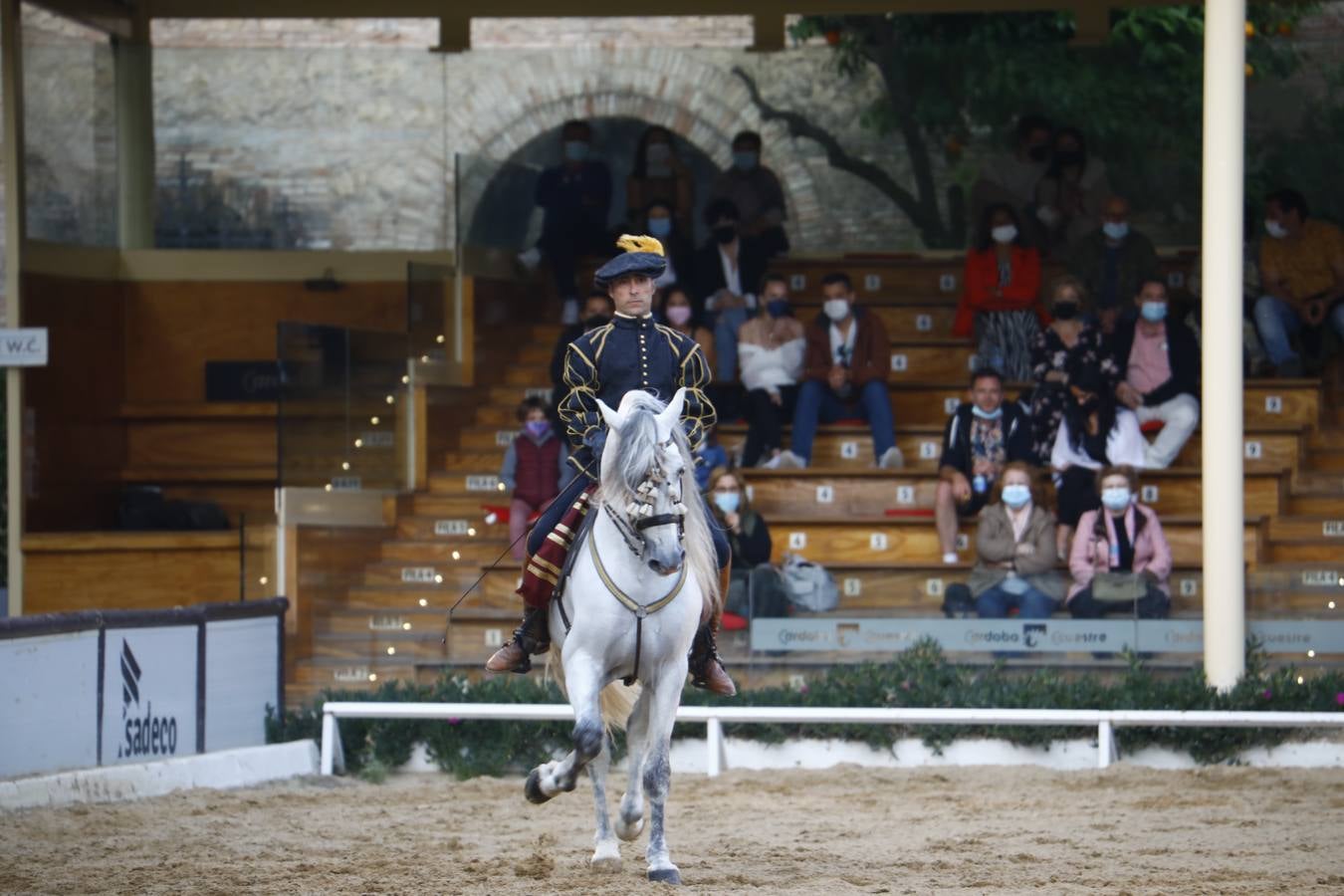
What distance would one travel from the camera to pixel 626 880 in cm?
890

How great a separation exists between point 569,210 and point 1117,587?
731 cm

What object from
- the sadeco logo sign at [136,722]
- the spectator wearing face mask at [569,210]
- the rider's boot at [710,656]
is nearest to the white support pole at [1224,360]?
the rider's boot at [710,656]

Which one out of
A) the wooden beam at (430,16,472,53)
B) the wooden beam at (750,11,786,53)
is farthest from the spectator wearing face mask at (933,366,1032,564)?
the wooden beam at (430,16,472,53)

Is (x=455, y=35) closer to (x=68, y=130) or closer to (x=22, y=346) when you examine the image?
(x=68, y=130)

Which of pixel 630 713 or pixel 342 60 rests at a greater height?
pixel 342 60

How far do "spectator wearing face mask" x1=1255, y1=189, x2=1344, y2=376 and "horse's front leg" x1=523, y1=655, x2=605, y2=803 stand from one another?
1011 cm

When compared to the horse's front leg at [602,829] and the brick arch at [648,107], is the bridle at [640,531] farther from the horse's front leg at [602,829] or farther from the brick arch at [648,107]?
the brick arch at [648,107]

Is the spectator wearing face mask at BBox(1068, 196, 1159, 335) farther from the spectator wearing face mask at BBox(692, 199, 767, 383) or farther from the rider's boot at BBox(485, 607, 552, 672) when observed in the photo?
the rider's boot at BBox(485, 607, 552, 672)

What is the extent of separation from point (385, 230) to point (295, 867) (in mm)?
12915

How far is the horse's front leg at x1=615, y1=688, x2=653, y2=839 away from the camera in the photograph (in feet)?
29.6

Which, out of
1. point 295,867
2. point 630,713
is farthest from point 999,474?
point 295,867

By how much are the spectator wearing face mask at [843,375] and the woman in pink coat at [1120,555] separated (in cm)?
287

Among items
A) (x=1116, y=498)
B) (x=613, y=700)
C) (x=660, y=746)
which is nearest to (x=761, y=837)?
(x=613, y=700)

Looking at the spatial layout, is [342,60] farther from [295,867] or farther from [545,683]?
[295,867]
